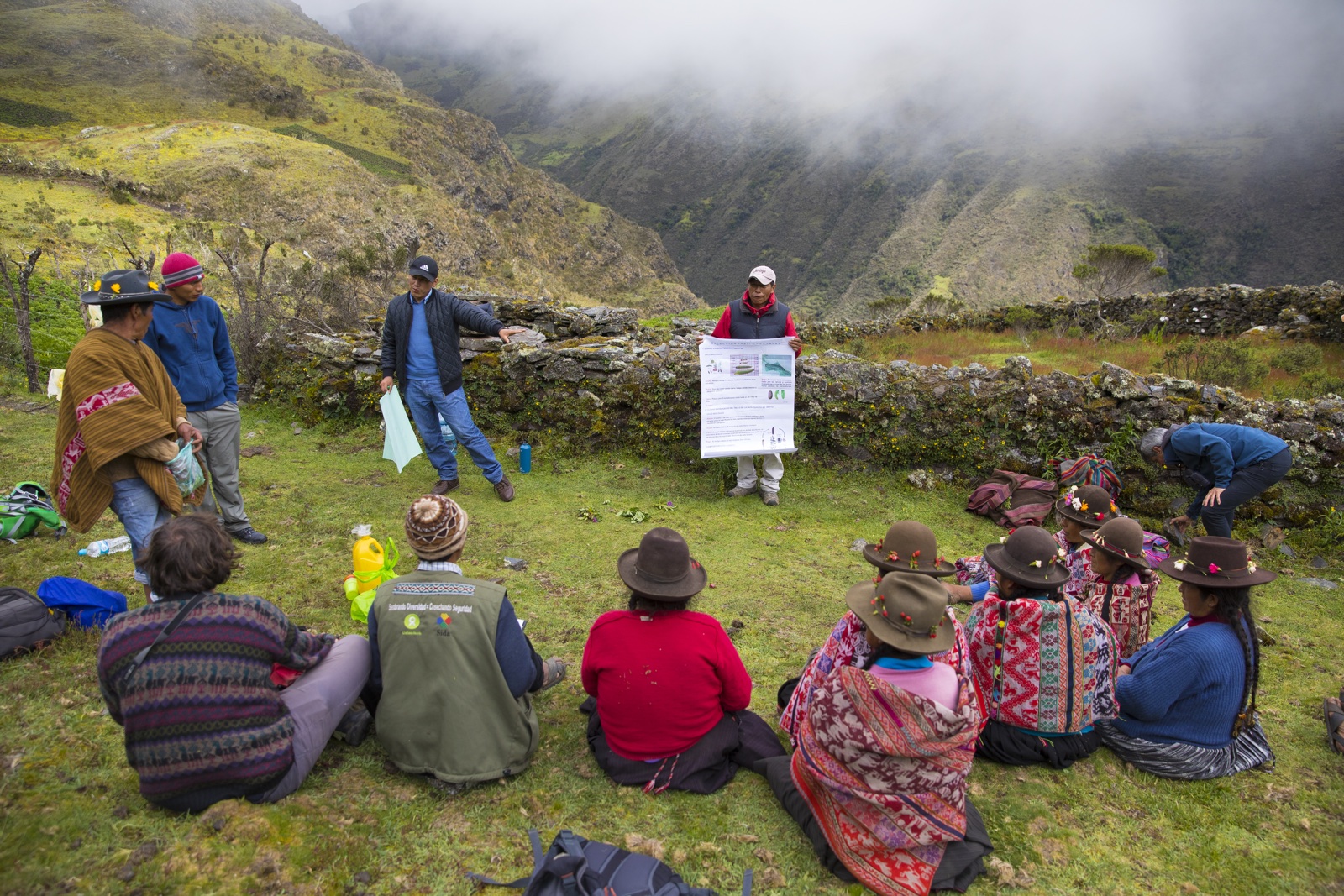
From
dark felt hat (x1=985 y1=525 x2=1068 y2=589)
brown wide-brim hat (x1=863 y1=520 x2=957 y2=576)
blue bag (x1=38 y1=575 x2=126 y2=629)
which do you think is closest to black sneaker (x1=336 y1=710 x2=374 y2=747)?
blue bag (x1=38 y1=575 x2=126 y2=629)

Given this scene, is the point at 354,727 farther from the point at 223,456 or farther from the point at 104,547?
the point at 104,547

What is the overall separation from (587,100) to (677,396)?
204 meters

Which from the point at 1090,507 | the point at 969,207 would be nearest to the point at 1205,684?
the point at 1090,507

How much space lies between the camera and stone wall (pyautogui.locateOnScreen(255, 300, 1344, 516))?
6242 mm

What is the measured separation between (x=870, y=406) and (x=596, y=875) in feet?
19.1

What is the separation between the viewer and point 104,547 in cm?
450

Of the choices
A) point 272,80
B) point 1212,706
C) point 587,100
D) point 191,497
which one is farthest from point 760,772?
point 587,100

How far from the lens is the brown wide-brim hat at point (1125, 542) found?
10.6ft

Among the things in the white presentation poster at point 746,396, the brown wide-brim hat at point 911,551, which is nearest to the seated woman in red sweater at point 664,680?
the brown wide-brim hat at point 911,551

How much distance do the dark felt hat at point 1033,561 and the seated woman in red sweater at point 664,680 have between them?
1280 mm

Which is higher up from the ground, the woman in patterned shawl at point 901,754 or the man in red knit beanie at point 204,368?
the man in red knit beanie at point 204,368

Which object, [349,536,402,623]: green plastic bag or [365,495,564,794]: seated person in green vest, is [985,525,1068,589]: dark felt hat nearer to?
[365,495,564,794]: seated person in green vest

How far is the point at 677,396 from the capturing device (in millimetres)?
7129

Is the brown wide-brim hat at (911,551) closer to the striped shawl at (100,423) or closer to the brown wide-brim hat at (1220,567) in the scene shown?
the brown wide-brim hat at (1220,567)
